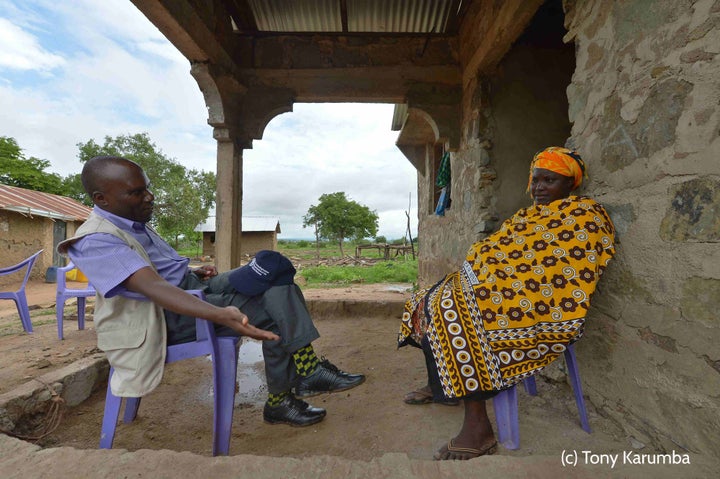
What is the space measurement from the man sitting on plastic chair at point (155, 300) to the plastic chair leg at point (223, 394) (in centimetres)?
9

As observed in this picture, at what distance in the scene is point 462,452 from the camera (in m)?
1.41

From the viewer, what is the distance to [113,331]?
1378mm

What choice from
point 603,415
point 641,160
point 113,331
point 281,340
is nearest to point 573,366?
point 603,415

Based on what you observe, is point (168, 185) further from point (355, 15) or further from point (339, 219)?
point (355, 15)

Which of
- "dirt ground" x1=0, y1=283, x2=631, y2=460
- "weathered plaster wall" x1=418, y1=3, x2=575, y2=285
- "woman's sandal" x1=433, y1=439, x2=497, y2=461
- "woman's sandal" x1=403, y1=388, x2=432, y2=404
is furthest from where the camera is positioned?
"weathered plaster wall" x1=418, y1=3, x2=575, y2=285

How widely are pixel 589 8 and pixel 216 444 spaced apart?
2.75 metres

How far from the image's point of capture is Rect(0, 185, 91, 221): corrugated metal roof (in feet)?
28.2

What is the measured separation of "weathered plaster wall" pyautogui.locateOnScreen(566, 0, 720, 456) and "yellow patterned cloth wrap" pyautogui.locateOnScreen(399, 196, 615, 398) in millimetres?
193

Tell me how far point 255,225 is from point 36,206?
1315 centimetres

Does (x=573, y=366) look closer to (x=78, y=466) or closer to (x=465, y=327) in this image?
(x=465, y=327)

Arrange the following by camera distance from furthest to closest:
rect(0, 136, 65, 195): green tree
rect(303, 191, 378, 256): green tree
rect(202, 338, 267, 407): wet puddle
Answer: rect(303, 191, 378, 256): green tree, rect(0, 136, 65, 195): green tree, rect(202, 338, 267, 407): wet puddle

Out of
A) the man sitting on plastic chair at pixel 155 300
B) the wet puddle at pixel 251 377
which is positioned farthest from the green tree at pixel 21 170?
the man sitting on plastic chair at pixel 155 300

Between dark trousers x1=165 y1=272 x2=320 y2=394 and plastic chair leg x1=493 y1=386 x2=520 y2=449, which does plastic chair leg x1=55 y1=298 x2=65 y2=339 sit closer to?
dark trousers x1=165 y1=272 x2=320 y2=394

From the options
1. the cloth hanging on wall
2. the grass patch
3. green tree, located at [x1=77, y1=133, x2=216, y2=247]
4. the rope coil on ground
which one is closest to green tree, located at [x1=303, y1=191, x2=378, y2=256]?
green tree, located at [x1=77, y1=133, x2=216, y2=247]
